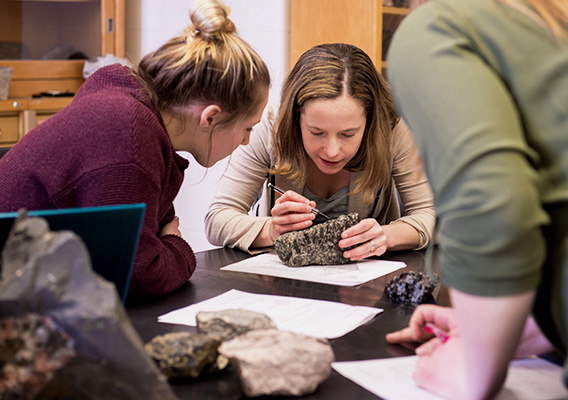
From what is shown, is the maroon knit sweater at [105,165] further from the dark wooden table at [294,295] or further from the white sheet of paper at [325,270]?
the white sheet of paper at [325,270]

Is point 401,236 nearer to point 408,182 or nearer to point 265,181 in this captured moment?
point 408,182

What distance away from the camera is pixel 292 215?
1.69 meters

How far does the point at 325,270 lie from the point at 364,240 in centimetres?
15

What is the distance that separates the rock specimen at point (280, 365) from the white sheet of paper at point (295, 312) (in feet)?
0.63

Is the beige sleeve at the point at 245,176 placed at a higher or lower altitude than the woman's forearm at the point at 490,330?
lower

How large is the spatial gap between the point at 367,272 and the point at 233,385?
692 mm

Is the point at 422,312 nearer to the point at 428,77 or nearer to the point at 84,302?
the point at 428,77

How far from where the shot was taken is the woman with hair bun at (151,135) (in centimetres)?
118

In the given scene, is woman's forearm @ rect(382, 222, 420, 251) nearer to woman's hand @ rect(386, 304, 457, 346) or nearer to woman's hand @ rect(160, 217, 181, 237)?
woman's hand @ rect(160, 217, 181, 237)

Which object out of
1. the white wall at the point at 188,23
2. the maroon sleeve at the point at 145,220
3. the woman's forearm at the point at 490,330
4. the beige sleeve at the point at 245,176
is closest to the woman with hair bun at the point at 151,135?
the maroon sleeve at the point at 145,220

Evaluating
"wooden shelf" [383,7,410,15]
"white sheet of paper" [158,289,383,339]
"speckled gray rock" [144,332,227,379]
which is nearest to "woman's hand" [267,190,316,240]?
"white sheet of paper" [158,289,383,339]

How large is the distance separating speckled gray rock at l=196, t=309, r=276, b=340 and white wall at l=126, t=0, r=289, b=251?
223 cm

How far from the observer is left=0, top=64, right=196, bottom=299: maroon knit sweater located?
117 cm

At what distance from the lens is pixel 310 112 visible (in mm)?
1792
